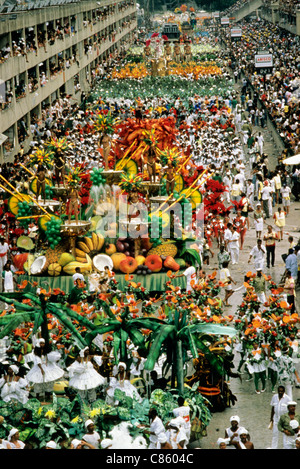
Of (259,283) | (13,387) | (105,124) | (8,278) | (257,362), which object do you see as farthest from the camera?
(105,124)

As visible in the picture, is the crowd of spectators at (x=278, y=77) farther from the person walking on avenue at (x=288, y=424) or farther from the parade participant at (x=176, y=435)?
the parade participant at (x=176, y=435)

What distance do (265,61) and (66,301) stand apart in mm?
28570

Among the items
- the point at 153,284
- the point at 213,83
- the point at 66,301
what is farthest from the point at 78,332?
the point at 213,83

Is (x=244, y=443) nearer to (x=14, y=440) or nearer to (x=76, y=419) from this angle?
(x=76, y=419)

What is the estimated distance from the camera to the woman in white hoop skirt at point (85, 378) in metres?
13.8

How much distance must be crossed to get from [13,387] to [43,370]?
2.39 feet

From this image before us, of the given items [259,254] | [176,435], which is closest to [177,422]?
[176,435]

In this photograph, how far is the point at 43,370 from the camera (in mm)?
14148

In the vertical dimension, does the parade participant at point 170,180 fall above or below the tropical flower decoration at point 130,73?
above

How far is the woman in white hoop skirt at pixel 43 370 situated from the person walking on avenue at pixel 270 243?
8.04m

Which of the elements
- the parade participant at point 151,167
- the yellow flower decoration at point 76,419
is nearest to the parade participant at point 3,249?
the parade participant at point 151,167

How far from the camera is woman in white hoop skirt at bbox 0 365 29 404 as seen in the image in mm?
13477

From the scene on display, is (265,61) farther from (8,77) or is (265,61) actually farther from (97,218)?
(97,218)

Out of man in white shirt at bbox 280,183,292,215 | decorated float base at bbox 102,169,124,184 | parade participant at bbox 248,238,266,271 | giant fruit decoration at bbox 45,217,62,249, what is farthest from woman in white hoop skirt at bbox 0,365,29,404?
man in white shirt at bbox 280,183,292,215
